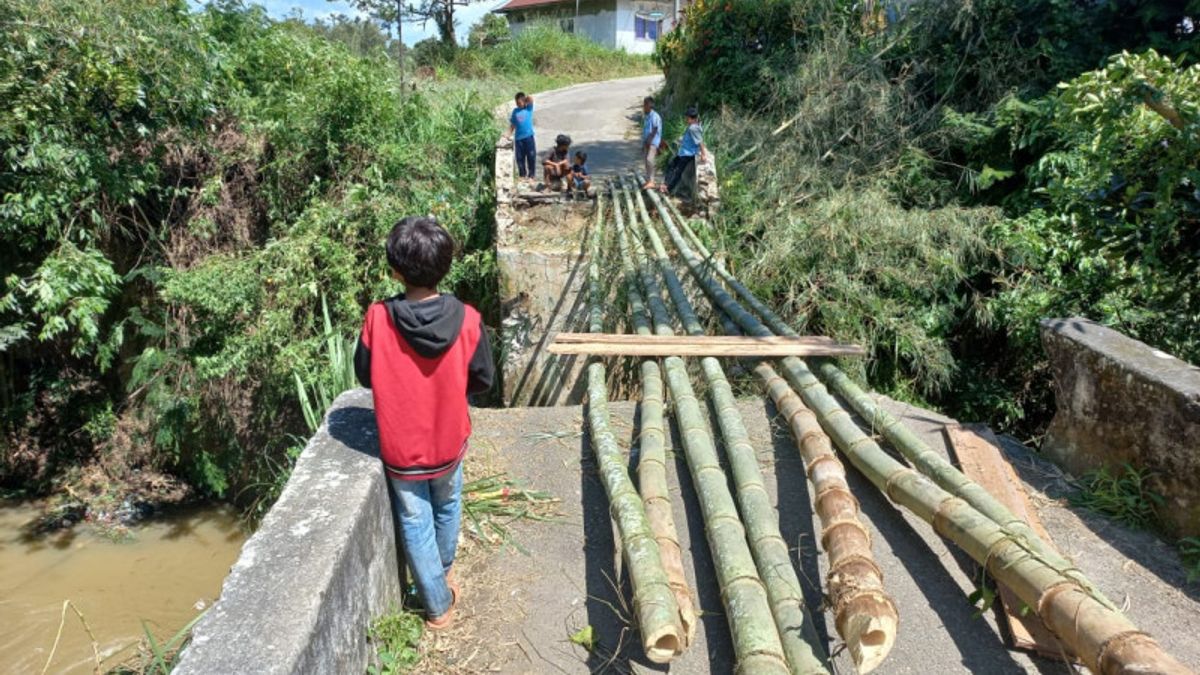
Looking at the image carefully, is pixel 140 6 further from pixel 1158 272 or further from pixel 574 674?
pixel 1158 272

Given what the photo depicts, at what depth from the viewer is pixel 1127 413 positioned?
10.7 feet

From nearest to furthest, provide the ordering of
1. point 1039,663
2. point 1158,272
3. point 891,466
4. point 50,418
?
point 1039,663 → point 891,466 → point 1158,272 → point 50,418

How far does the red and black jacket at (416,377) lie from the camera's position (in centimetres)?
221

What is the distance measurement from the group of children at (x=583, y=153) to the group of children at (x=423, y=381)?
5810 millimetres

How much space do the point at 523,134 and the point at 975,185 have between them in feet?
17.2

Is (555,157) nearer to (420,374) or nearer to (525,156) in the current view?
(525,156)

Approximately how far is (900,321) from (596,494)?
3.66 metres

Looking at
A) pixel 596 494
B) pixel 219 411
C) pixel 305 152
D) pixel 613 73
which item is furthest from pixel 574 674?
pixel 613 73

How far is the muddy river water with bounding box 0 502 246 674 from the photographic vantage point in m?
5.44

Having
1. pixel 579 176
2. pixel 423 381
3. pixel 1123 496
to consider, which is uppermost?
pixel 579 176

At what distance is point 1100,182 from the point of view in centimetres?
433

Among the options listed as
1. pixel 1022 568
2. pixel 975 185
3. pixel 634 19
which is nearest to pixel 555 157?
pixel 975 185

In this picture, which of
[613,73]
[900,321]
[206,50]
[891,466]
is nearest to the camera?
[891,466]

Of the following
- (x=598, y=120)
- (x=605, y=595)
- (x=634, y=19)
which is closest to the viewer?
(x=605, y=595)
